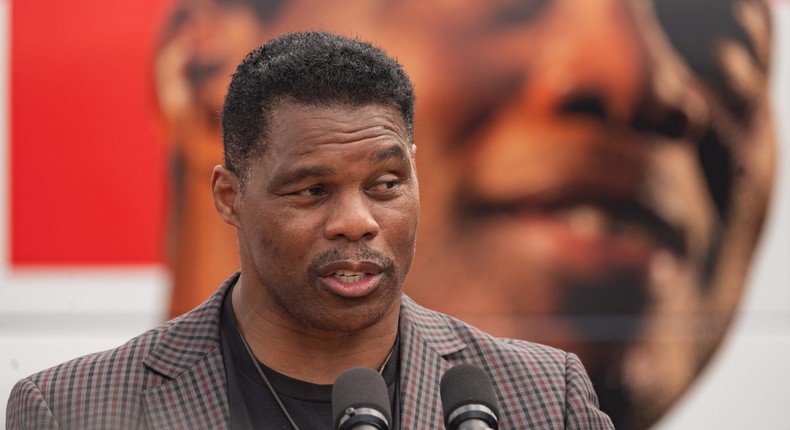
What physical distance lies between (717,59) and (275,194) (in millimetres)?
2269

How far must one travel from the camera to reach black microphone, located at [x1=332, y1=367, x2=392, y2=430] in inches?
62.9

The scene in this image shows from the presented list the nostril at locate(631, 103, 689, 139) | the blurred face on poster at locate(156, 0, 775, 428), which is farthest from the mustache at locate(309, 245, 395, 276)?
the nostril at locate(631, 103, 689, 139)

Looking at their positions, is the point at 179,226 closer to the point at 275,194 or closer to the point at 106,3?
the point at 106,3

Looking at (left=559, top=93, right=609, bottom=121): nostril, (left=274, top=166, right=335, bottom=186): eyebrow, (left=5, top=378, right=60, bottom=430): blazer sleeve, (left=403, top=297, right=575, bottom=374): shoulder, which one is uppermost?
(left=559, top=93, right=609, bottom=121): nostril

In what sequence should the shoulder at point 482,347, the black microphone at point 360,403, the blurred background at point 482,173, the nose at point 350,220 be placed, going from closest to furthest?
1. the black microphone at point 360,403
2. the nose at point 350,220
3. the shoulder at point 482,347
4. the blurred background at point 482,173

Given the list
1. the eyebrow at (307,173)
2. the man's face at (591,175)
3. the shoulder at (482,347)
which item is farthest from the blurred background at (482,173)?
the eyebrow at (307,173)

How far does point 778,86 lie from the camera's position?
159 inches

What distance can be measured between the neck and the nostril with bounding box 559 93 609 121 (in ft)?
5.62

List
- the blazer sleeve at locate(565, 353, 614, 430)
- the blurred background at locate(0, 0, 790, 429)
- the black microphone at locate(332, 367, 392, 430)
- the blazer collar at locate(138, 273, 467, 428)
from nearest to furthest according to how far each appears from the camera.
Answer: the black microphone at locate(332, 367, 392, 430)
the blazer collar at locate(138, 273, 467, 428)
the blazer sleeve at locate(565, 353, 614, 430)
the blurred background at locate(0, 0, 790, 429)

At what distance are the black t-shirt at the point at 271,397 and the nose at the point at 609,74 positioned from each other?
1.77m

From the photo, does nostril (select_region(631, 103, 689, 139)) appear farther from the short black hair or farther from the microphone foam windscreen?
the microphone foam windscreen

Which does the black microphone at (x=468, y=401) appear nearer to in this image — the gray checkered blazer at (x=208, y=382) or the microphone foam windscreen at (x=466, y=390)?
the microphone foam windscreen at (x=466, y=390)

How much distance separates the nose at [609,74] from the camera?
155 inches

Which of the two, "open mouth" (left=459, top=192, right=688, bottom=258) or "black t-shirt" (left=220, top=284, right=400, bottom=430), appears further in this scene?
"open mouth" (left=459, top=192, right=688, bottom=258)
